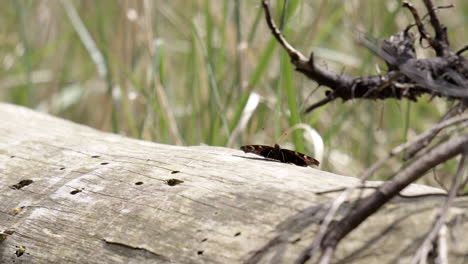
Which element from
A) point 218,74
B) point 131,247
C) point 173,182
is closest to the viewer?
point 131,247

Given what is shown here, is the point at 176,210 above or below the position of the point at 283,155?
below

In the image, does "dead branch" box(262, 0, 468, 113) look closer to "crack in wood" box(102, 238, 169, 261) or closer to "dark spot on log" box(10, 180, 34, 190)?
"crack in wood" box(102, 238, 169, 261)

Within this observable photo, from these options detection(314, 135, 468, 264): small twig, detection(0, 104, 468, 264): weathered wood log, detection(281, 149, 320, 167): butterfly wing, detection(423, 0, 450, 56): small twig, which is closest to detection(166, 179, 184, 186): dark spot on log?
detection(0, 104, 468, 264): weathered wood log

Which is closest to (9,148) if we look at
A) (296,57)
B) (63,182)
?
(63,182)

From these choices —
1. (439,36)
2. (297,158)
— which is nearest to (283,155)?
(297,158)

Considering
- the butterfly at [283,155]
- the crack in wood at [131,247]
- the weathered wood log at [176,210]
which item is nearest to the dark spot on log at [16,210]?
the weathered wood log at [176,210]

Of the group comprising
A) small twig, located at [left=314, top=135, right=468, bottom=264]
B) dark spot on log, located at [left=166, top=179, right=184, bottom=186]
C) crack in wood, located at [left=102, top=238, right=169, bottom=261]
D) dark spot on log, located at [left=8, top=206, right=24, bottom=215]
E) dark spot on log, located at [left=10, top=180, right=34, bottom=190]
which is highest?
small twig, located at [left=314, top=135, right=468, bottom=264]

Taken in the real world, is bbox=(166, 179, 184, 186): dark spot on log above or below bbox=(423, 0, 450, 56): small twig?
below

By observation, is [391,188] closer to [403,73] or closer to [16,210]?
[403,73]
